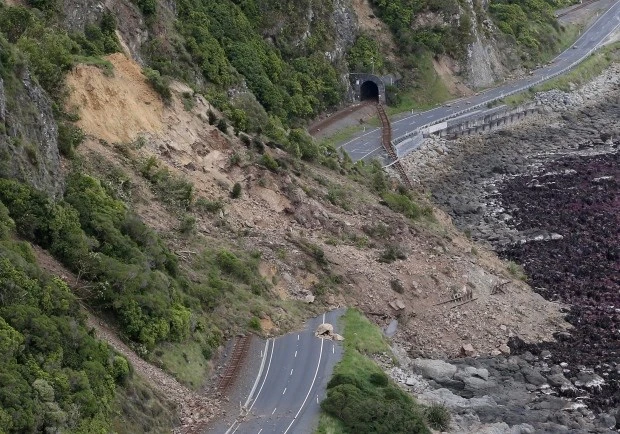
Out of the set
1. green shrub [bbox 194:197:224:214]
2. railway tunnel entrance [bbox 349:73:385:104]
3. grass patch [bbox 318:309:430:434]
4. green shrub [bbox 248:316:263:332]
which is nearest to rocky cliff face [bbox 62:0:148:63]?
green shrub [bbox 194:197:224:214]

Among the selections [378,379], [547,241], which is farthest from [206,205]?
[547,241]

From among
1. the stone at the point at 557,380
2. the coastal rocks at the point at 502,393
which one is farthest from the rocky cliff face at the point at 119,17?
the stone at the point at 557,380

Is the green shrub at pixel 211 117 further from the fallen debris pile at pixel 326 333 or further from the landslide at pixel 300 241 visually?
the fallen debris pile at pixel 326 333

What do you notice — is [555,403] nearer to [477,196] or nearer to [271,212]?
[271,212]

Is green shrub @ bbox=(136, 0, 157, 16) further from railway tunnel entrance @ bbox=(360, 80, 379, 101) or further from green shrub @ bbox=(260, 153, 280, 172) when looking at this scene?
railway tunnel entrance @ bbox=(360, 80, 379, 101)

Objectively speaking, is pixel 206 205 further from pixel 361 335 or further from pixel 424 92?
pixel 424 92

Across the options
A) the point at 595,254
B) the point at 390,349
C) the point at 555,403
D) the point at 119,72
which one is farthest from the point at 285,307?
the point at 595,254
